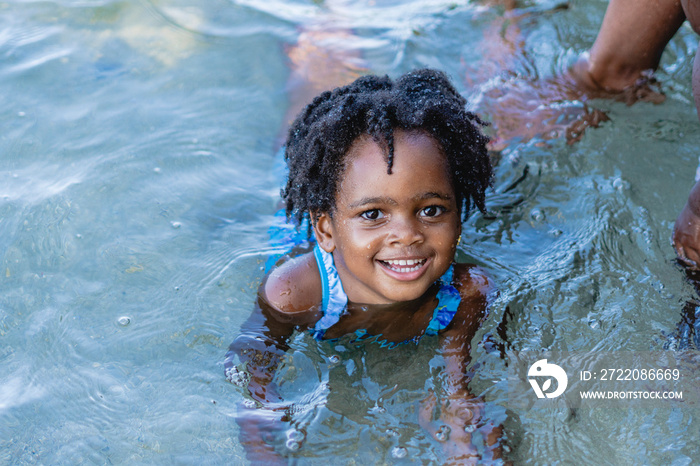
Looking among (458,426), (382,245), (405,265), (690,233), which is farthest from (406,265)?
(690,233)

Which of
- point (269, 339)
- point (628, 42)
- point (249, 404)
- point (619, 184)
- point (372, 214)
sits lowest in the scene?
point (249, 404)

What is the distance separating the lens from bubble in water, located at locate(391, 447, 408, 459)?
2309 millimetres

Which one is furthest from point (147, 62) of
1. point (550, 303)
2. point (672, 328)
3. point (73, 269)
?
point (672, 328)

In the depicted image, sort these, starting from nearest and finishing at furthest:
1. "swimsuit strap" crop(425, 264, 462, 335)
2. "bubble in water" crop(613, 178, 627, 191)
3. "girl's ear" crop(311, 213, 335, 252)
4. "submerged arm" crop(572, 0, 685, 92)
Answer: "girl's ear" crop(311, 213, 335, 252) → "swimsuit strap" crop(425, 264, 462, 335) → "submerged arm" crop(572, 0, 685, 92) → "bubble in water" crop(613, 178, 627, 191)

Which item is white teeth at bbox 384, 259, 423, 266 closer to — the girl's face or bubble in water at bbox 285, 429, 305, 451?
the girl's face

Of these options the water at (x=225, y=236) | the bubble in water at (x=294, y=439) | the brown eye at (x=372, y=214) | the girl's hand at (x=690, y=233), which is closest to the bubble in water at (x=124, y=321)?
the water at (x=225, y=236)

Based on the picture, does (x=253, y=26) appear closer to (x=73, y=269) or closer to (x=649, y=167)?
(x=73, y=269)

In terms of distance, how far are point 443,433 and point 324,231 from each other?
85 cm

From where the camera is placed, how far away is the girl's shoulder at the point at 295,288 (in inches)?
104

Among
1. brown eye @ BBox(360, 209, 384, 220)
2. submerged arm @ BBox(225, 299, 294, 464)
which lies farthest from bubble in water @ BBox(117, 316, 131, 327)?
brown eye @ BBox(360, 209, 384, 220)

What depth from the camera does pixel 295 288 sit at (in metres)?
2.65

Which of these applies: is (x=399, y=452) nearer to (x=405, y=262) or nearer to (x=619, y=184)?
(x=405, y=262)

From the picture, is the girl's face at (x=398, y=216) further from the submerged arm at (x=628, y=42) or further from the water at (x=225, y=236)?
the submerged arm at (x=628, y=42)

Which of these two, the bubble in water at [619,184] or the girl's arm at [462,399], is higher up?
the bubble in water at [619,184]
